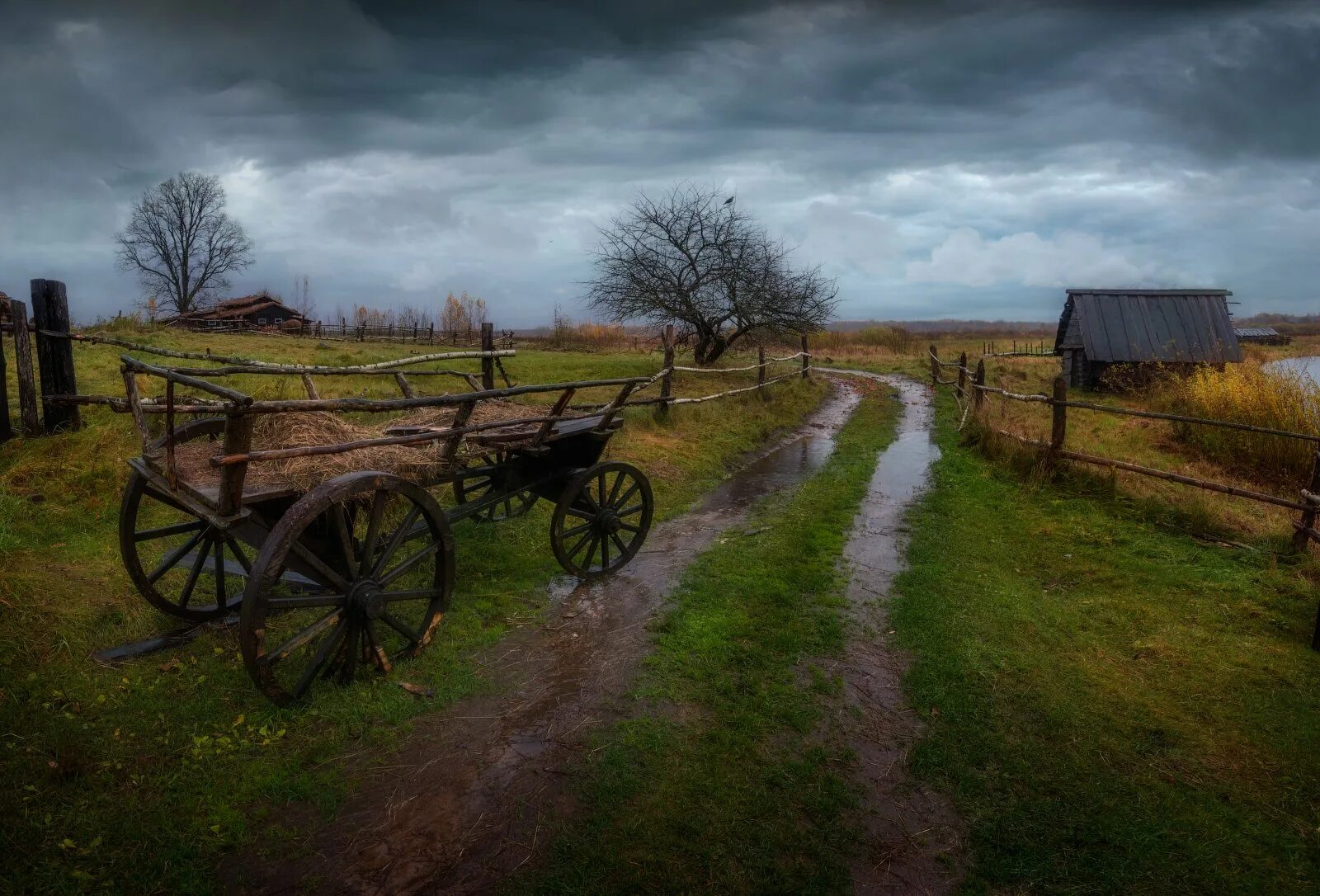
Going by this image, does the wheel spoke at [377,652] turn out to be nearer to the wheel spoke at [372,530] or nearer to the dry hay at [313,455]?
the wheel spoke at [372,530]

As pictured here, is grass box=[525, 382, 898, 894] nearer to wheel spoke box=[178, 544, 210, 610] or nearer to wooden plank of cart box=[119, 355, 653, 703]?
wooden plank of cart box=[119, 355, 653, 703]

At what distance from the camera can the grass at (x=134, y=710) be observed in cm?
300

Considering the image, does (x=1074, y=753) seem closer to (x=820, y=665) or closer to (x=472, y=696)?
(x=820, y=665)

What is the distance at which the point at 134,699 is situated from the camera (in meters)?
3.95

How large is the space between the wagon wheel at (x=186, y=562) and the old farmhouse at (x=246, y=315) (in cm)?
3636

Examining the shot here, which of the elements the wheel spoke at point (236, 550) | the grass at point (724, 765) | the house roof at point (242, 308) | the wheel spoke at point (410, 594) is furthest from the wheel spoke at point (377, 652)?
the house roof at point (242, 308)

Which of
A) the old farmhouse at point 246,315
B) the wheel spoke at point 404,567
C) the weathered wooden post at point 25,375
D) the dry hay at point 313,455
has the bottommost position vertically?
the wheel spoke at point 404,567

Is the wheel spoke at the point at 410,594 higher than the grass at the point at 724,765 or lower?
higher

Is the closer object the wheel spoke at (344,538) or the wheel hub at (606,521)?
the wheel spoke at (344,538)

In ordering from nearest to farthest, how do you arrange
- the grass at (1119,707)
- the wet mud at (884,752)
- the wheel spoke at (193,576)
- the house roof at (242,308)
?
1. the wet mud at (884,752)
2. the grass at (1119,707)
3. the wheel spoke at (193,576)
4. the house roof at (242,308)

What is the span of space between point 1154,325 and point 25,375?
84.1ft

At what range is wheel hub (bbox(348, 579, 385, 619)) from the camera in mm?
4125

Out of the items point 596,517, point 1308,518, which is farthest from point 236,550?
point 1308,518

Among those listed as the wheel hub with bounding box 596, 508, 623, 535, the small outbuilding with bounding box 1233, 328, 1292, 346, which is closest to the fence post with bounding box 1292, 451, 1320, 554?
the wheel hub with bounding box 596, 508, 623, 535
